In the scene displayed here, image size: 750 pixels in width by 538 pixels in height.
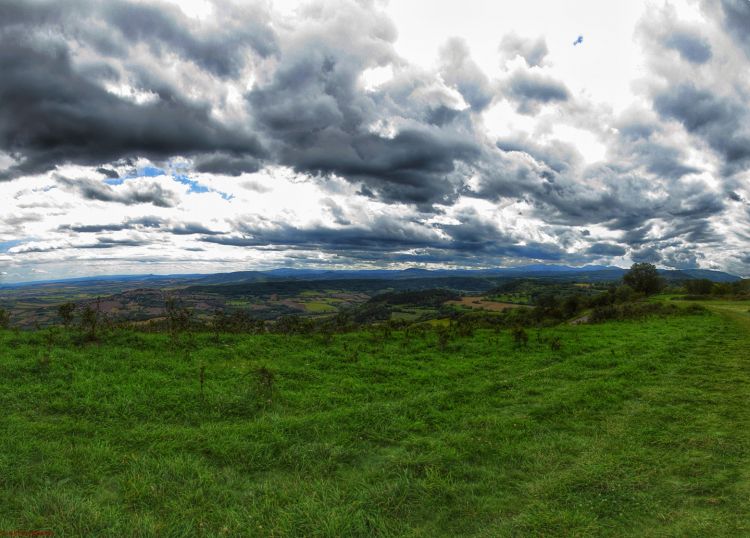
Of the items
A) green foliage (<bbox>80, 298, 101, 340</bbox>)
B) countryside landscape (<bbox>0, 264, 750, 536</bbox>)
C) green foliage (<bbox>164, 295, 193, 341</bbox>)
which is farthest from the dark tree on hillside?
green foliage (<bbox>80, 298, 101, 340</bbox>)

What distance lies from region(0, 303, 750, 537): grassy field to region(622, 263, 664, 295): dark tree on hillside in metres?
71.3

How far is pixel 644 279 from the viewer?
76.2 meters

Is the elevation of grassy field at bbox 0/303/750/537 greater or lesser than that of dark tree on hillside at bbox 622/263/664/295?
lesser

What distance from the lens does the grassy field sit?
598 centimetres

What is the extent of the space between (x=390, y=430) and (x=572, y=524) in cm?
433

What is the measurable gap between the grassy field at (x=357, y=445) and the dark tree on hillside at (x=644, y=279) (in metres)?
71.3

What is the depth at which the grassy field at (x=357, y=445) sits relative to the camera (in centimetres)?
598

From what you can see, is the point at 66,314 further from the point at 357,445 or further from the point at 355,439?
the point at 357,445

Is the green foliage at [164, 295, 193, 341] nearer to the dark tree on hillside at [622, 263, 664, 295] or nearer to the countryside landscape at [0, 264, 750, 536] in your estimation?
the countryside landscape at [0, 264, 750, 536]

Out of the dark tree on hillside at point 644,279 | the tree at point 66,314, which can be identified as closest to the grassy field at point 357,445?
the tree at point 66,314

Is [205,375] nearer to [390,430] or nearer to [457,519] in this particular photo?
[390,430]

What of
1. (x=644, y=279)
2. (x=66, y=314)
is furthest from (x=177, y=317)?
(x=644, y=279)

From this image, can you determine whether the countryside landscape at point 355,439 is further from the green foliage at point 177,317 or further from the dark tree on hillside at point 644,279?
the dark tree on hillside at point 644,279

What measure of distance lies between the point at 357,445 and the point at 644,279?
3428 inches
